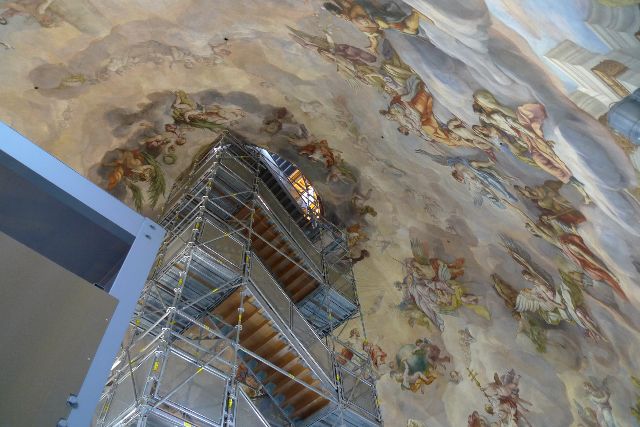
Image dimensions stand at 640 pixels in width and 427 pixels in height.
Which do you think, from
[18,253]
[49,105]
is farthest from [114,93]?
[18,253]

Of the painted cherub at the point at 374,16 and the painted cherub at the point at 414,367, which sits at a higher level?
the painted cherub at the point at 374,16

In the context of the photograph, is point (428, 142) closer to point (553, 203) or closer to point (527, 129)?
point (553, 203)

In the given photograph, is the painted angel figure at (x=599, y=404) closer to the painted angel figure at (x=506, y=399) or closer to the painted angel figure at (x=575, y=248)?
the painted angel figure at (x=506, y=399)

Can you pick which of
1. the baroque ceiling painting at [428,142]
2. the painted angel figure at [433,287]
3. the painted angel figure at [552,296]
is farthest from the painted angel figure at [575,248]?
the painted angel figure at [433,287]

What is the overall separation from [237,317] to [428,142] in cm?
427

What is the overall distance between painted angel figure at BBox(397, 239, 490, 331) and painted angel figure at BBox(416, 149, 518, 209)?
2.82m

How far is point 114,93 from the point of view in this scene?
35.3 feet

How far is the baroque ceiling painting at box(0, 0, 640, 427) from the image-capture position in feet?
20.7

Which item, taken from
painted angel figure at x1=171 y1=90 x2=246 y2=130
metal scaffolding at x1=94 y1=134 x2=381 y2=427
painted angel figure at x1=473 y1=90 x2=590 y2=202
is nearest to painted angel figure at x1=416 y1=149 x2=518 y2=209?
painted angel figure at x1=473 y1=90 x2=590 y2=202

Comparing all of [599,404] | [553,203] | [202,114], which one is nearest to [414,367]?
[599,404]

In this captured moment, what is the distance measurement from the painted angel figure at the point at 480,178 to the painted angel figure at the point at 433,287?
2.82m

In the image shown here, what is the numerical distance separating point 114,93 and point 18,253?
9.56 metres

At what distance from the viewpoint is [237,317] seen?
8.32 m

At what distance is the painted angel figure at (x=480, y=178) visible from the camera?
8820 millimetres
